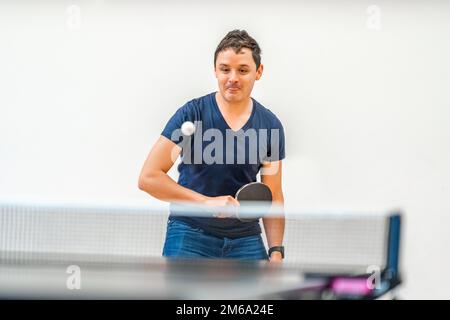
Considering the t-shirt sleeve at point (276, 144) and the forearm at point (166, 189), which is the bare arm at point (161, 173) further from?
the t-shirt sleeve at point (276, 144)

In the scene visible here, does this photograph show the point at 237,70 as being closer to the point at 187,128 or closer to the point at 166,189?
the point at 187,128

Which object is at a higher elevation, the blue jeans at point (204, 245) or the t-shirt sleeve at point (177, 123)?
the t-shirt sleeve at point (177, 123)

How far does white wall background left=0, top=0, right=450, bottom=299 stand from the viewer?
10.6ft

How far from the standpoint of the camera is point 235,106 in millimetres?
3262

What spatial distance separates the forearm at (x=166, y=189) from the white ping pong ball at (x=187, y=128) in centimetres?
25

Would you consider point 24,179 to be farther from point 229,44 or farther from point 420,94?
point 420,94

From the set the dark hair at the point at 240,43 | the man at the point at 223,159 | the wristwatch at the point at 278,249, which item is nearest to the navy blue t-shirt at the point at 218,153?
the man at the point at 223,159

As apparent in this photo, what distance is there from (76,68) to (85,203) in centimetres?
73

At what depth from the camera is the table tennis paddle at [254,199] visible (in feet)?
10.4

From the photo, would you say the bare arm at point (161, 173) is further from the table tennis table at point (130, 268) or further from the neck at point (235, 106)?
the neck at point (235, 106)

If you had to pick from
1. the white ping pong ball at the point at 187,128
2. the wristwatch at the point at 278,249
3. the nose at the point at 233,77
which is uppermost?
the nose at the point at 233,77

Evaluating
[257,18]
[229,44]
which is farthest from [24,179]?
[257,18]

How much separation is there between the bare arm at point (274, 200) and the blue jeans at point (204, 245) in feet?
0.19

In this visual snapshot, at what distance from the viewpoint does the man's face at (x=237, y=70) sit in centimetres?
323
